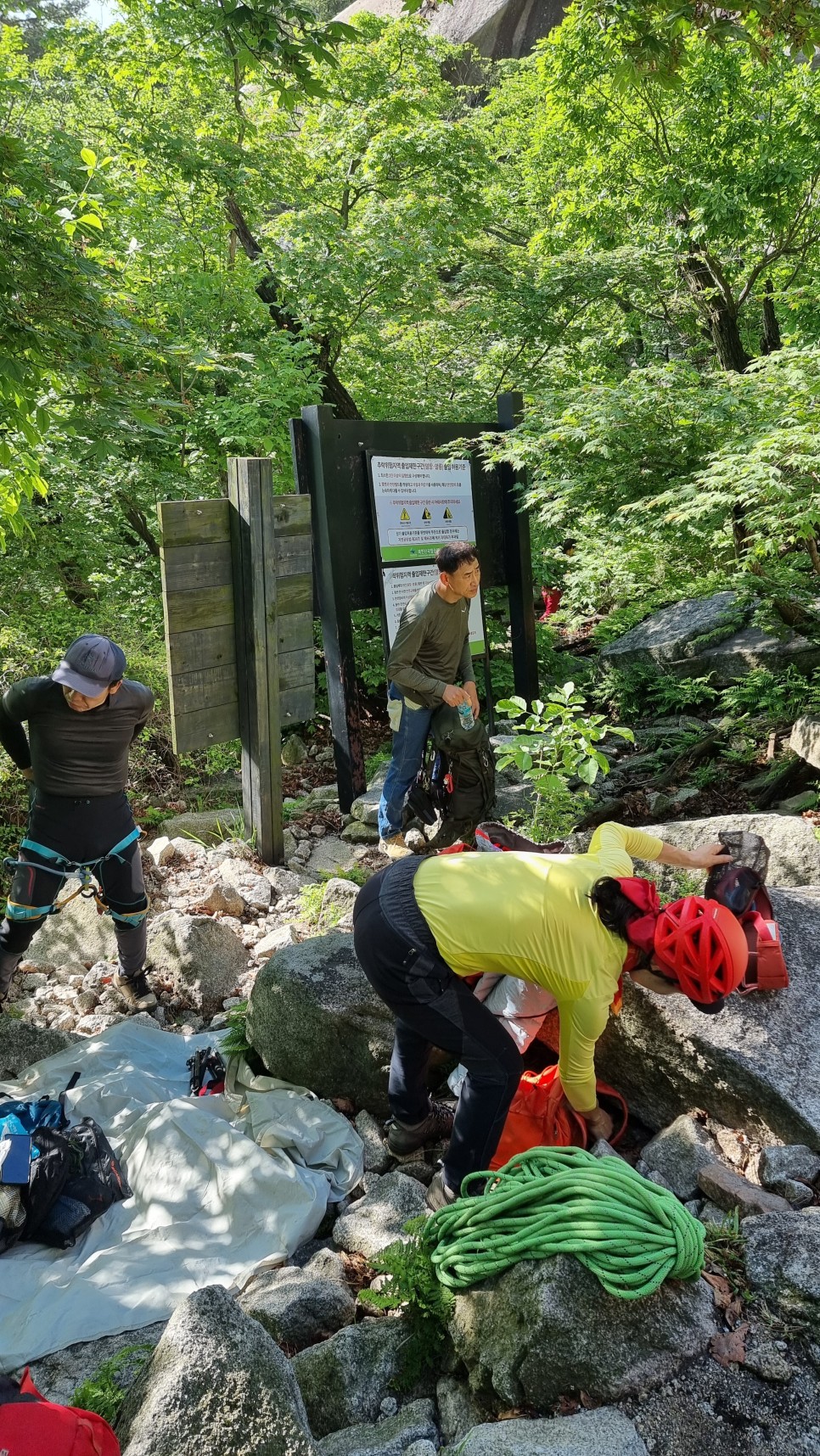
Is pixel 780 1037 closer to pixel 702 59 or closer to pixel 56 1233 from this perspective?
pixel 56 1233

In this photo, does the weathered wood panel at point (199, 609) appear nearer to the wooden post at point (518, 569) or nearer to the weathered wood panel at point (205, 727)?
the weathered wood panel at point (205, 727)

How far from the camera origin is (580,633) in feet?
40.3

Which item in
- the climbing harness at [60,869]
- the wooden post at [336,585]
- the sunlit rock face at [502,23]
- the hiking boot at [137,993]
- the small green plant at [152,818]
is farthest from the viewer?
the sunlit rock face at [502,23]

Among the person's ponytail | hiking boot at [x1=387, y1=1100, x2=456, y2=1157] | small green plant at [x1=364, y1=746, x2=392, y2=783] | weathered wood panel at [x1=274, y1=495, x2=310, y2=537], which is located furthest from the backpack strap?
small green plant at [x1=364, y1=746, x2=392, y2=783]

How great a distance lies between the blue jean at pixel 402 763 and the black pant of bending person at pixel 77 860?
1760 mm

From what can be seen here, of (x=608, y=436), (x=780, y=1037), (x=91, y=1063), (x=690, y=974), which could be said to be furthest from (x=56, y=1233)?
(x=608, y=436)

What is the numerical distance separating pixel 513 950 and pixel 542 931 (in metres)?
0.11

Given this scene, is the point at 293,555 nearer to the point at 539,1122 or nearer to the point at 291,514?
the point at 291,514

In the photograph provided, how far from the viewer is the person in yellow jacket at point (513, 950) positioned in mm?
2631

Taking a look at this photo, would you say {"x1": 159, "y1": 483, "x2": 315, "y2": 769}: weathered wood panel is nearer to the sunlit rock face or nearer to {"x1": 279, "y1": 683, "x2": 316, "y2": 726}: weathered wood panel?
{"x1": 279, "y1": 683, "x2": 316, "y2": 726}: weathered wood panel

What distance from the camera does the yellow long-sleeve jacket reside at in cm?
272

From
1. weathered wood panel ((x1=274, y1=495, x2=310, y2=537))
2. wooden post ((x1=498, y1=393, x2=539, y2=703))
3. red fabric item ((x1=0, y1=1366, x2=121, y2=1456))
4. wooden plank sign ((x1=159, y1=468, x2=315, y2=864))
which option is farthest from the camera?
wooden post ((x1=498, y1=393, x2=539, y2=703))

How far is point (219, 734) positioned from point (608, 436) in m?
3.10

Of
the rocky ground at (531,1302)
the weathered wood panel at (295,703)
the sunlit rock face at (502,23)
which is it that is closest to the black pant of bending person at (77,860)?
the rocky ground at (531,1302)
